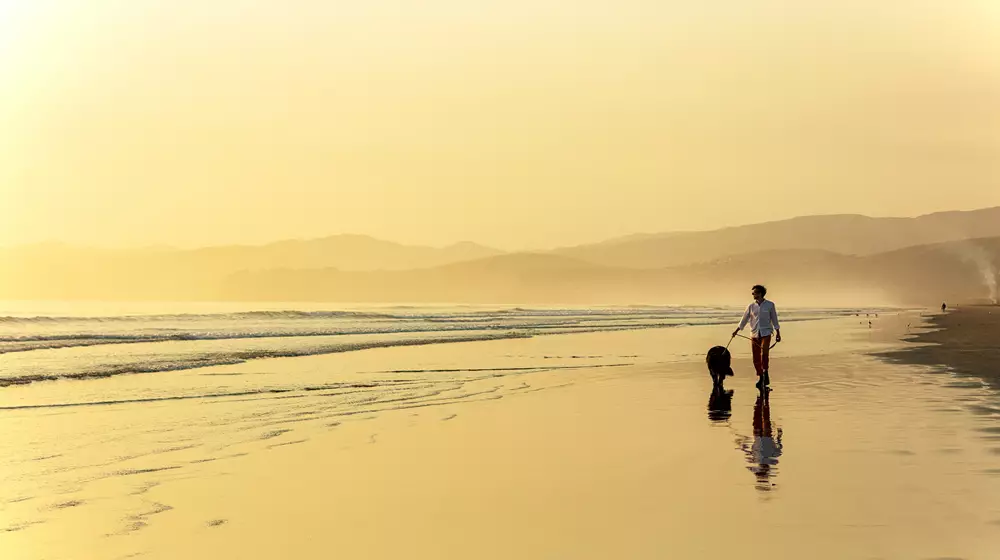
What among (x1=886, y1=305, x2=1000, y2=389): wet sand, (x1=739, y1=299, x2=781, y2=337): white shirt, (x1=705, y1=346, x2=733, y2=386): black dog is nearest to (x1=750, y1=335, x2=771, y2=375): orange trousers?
(x1=739, y1=299, x2=781, y2=337): white shirt

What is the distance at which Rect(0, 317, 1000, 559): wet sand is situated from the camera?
6566 millimetres

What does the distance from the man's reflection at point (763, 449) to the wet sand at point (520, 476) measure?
34 mm

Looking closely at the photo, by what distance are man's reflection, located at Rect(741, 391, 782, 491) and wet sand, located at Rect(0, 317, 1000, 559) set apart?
0.03 meters

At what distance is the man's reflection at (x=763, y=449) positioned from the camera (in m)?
8.67

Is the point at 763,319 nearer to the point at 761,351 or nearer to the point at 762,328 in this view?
the point at 762,328

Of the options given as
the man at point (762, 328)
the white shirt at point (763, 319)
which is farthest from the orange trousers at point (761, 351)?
the white shirt at point (763, 319)

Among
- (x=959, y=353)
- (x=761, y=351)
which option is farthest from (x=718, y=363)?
(x=959, y=353)

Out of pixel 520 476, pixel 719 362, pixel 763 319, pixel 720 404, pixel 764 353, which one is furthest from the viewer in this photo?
pixel 719 362

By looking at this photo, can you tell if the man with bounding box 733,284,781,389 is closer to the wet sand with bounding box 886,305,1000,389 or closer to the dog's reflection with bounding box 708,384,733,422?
the dog's reflection with bounding box 708,384,733,422

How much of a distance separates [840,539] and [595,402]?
29.2ft

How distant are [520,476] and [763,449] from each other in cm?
304

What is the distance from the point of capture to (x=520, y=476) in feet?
29.3

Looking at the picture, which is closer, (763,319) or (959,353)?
(763,319)

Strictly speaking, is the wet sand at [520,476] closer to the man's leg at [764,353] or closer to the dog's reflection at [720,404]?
the dog's reflection at [720,404]
